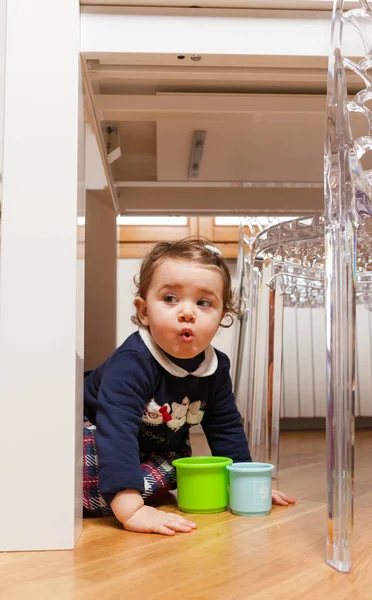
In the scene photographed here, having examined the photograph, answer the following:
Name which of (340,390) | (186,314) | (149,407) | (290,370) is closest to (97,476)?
(149,407)

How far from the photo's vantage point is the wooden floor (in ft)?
1.90

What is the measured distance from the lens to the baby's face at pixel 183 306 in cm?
95

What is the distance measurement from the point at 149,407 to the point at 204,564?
33 cm

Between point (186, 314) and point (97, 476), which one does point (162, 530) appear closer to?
point (97, 476)

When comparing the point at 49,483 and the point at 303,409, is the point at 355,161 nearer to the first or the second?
the point at 49,483

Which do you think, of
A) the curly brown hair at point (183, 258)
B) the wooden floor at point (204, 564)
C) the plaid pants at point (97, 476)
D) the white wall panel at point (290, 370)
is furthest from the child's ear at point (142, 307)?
the white wall panel at point (290, 370)

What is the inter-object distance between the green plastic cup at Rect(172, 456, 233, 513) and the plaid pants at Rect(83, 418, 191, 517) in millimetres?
48

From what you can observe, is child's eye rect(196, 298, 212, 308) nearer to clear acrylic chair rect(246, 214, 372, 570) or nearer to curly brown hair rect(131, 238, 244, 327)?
curly brown hair rect(131, 238, 244, 327)

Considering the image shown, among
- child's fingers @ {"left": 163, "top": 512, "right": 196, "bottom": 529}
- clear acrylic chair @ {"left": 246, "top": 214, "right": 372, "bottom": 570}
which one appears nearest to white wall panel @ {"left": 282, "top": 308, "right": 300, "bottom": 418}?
clear acrylic chair @ {"left": 246, "top": 214, "right": 372, "bottom": 570}

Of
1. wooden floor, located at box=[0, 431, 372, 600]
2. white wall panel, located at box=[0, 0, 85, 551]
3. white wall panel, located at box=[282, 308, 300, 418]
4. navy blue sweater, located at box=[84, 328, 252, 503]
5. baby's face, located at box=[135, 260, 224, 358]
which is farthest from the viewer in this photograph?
white wall panel, located at box=[282, 308, 300, 418]

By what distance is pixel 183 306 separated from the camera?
960 millimetres

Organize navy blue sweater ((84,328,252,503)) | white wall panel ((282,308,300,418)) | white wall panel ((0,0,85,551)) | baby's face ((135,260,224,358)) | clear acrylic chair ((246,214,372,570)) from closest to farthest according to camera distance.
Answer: white wall panel ((0,0,85,551)) → navy blue sweater ((84,328,252,503)) → baby's face ((135,260,224,358)) → clear acrylic chair ((246,214,372,570)) → white wall panel ((282,308,300,418))

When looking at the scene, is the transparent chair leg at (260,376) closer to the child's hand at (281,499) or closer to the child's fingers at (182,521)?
the child's hand at (281,499)

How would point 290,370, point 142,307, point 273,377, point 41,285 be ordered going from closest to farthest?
point 41,285 → point 142,307 → point 273,377 → point 290,370
